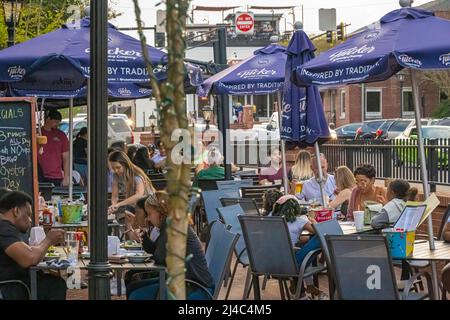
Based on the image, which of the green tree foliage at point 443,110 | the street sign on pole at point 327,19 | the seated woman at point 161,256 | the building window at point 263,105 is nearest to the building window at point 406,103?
the green tree foliage at point 443,110

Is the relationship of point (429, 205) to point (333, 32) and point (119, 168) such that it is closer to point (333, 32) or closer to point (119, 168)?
point (119, 168)

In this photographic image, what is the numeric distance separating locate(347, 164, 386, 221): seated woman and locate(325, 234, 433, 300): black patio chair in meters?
4.10

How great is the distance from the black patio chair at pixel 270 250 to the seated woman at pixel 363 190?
2.49 metres

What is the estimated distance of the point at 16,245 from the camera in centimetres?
720

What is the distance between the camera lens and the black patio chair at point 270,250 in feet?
26.7

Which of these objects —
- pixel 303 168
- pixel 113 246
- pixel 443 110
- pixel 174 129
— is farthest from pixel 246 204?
pixel 443 110

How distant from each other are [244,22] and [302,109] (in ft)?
126

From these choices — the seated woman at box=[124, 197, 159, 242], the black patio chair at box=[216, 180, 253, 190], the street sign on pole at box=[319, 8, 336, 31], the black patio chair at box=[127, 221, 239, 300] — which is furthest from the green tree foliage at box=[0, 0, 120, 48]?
the black patio chair at box=[127, 221, 239, 300]

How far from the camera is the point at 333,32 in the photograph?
4041cm

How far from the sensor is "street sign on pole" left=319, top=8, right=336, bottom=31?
42.0m

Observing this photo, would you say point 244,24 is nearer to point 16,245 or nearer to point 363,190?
point 363,190

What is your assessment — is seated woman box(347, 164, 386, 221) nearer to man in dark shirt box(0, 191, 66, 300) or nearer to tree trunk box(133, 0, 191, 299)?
man in dark shirt box(0, 191, 66, 300)

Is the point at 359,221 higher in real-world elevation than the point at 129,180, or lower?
lower
